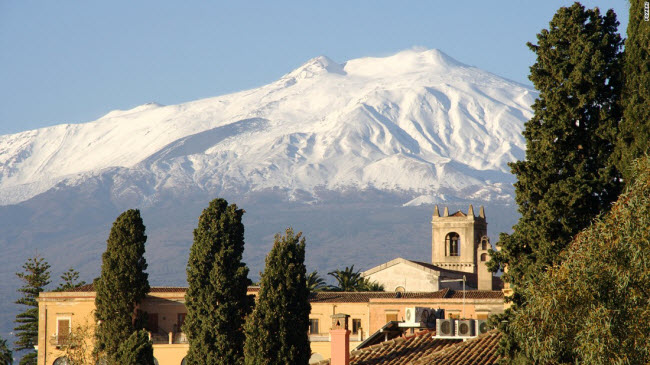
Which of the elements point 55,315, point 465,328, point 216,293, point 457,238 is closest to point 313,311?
point 55,315

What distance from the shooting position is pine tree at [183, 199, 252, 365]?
6188cm

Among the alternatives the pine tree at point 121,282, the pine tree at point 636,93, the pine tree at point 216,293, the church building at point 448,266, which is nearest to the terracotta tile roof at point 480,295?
the church building at point 448,266

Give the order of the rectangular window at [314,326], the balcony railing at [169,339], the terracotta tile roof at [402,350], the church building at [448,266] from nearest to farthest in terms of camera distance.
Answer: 1. the terracotta tile roof at [402,350]
2. the balcony railing at [169,339]
3. the rectangular window at [314,326]
4. the church building at [448,266]

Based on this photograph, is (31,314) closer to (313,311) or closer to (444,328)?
(313,311)

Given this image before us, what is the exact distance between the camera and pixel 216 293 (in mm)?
63125

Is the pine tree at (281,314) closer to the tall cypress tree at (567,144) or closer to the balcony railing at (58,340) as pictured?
Answer: the tall cypress tree at (567,144)

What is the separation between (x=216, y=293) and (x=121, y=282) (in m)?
13.0

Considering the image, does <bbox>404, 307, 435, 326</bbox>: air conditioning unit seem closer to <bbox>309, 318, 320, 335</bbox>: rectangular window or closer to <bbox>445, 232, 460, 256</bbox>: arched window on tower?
<bbox>309, 318, 320, 335</bbox>: rectangular window

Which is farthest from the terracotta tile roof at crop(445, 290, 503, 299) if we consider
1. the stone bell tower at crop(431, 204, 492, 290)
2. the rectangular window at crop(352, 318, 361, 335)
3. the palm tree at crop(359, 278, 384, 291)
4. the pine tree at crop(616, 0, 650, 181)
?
the pine tree at crop(616, 0, 650, 181)

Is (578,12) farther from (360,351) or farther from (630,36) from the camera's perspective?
(360,351)

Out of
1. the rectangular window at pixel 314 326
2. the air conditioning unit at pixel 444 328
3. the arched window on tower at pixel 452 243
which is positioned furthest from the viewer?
the arched window on tower at pixel 452 243

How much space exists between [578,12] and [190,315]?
3384 cm

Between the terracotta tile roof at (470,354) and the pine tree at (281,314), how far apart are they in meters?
9.96

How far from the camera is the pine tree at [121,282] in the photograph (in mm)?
72750
